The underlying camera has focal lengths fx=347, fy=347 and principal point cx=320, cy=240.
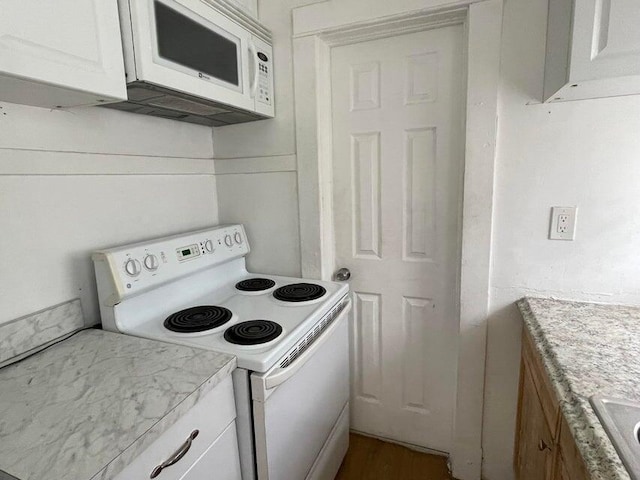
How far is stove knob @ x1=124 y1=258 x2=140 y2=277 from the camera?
1.22 m

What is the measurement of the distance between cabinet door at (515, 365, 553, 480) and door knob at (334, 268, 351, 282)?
854mm

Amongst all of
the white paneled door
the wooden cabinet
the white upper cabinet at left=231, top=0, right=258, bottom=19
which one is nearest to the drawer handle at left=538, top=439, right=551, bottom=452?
the wooden cabinet

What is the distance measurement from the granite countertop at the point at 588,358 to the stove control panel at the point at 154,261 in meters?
1.30

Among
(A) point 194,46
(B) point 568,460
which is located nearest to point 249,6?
(A) point 194,46

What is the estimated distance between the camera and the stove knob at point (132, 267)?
3.99ft

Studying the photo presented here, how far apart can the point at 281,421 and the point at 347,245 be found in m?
0.92

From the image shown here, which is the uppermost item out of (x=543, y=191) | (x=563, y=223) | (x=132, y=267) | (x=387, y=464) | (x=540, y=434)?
(x=543, y=191)

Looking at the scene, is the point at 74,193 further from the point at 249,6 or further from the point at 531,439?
the point at 531,439

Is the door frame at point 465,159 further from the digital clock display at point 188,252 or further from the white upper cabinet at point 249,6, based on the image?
the digital clock display at point 188,252

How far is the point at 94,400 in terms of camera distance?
835mm

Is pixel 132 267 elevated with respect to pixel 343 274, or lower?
elevated

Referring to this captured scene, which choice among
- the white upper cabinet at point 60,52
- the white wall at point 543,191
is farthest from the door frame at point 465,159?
the white upper cabinet at point 60,52

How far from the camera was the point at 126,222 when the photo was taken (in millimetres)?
1440

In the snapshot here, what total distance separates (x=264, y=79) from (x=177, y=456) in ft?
4.85
